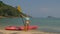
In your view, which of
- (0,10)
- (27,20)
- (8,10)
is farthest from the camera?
(8,10)

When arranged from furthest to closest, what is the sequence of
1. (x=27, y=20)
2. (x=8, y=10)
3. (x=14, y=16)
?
1. (x=14, y=16)
2. (x=8, y=10)
3. (x=27, y=20)

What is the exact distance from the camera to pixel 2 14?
403ft

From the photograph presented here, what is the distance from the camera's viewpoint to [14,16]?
13950 centimetres

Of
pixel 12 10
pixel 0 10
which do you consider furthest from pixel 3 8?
pixel 12 10

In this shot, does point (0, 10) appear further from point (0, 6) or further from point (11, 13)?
point (11, 13)

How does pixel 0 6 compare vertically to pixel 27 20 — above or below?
below

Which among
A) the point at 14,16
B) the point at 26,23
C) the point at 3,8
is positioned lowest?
the point at 14,16

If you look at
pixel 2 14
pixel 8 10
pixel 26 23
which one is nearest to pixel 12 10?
pixel 8 10

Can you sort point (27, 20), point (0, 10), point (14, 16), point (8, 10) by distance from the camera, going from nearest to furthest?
point (27, 20)
point (0, 10)
point (8, 10)
point (14, 16)

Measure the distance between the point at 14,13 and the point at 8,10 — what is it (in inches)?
305

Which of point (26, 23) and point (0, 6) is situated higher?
point (26, 23)

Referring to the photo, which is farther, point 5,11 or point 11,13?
point 11,13

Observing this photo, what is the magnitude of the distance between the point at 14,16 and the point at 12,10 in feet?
26.0

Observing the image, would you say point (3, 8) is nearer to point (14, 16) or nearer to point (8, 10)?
Answer: point (8, 10)
